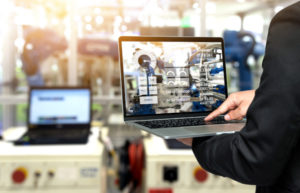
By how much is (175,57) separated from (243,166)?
506 millimetres

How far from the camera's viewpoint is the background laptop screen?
1781 mm

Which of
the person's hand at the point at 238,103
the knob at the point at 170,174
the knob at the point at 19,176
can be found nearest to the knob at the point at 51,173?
the knob at the point at 19,176

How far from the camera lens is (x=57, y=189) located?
1465 millimetres

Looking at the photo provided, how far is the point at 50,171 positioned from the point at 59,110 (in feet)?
1.48

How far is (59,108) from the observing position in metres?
1.80

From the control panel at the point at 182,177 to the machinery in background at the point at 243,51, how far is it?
117 centimetres

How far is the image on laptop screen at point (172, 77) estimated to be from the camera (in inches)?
39.3

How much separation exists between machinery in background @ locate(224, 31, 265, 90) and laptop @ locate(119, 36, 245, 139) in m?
1.38

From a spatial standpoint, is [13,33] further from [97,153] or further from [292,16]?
[292,16]

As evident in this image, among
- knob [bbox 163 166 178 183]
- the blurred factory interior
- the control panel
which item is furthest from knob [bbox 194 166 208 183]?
the blurred factory interior

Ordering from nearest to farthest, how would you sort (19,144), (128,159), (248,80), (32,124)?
(19,144), (32,124), (128,159), (248,80)

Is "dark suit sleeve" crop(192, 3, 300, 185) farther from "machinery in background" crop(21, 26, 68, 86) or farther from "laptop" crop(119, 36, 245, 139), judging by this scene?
"machinery in background" crop(21, 26, 68, 86)

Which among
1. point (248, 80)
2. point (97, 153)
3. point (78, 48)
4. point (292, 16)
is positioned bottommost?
point (97, 153)

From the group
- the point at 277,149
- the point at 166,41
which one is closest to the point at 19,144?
the point at 166,41
